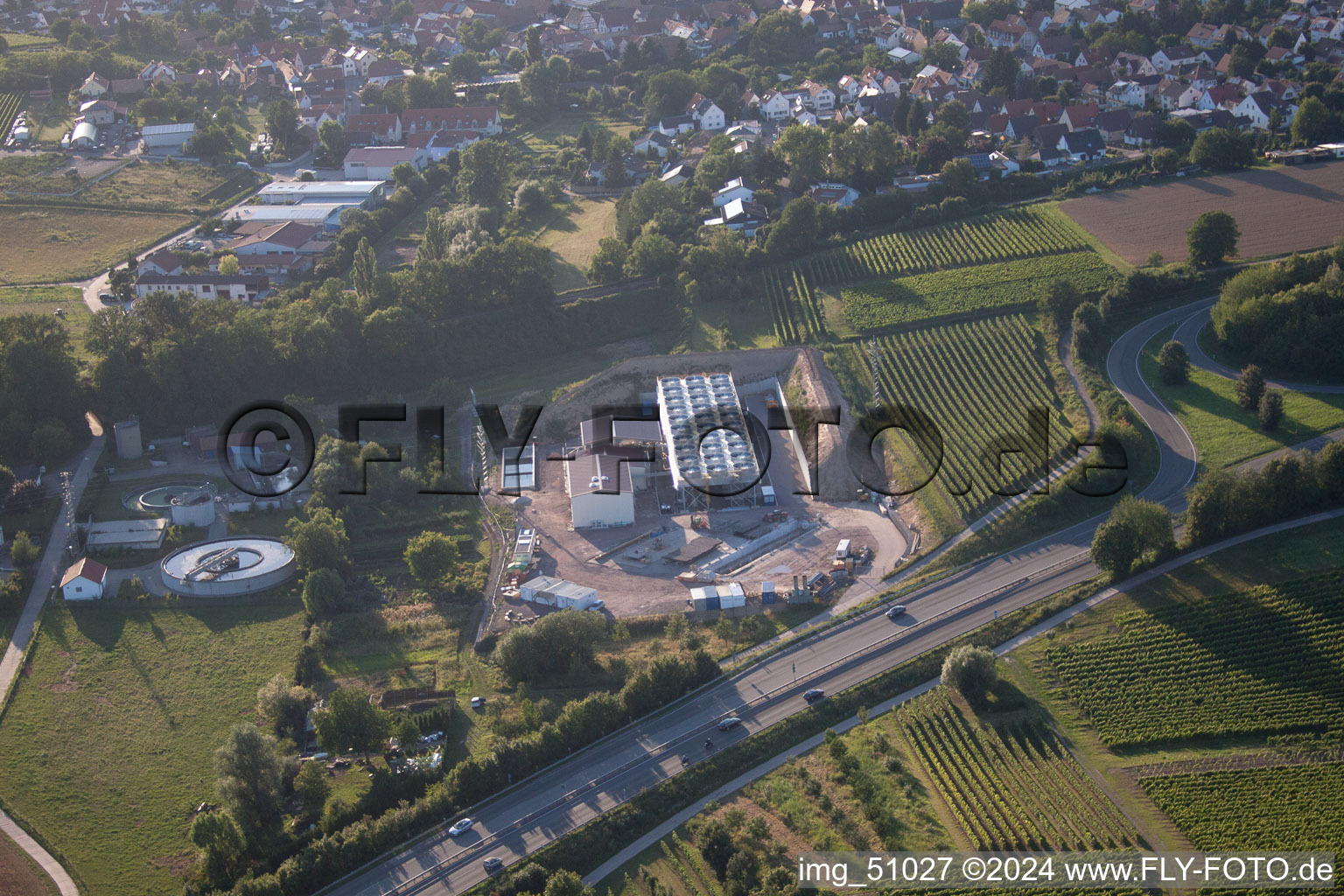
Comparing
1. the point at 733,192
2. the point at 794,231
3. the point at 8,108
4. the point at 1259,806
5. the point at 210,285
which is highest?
the point at 8,108

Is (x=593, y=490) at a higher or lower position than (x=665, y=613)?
higher

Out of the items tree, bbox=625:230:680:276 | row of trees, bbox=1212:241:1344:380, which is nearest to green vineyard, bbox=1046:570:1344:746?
row of trees, bbox=1212:241:1344:380

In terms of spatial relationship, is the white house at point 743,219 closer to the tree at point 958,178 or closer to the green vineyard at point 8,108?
the tree at point 958,178

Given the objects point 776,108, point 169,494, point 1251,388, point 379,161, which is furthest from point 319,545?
point 776,108

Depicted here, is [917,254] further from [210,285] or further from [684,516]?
[210,285]

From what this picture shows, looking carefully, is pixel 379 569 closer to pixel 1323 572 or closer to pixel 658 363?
pixel 658 363

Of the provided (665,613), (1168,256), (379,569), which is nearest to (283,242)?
(379,569)
